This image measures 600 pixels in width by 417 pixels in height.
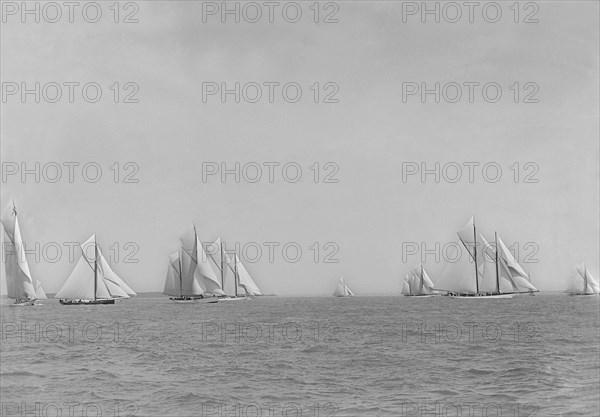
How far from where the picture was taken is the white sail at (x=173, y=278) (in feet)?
409

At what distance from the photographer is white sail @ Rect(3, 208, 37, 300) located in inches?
3479

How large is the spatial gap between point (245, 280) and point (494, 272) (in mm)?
54964

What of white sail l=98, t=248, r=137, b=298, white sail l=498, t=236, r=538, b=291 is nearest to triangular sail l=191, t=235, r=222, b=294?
white sail l=98, t=248, r=137, b=298

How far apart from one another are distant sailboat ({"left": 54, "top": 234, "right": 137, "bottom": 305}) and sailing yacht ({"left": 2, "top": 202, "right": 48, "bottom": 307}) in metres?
10.3

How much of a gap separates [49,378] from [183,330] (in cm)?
2753

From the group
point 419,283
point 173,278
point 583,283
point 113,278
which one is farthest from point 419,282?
point 113,278

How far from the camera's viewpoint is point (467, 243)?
384ft

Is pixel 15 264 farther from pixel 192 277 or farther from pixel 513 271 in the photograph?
pixel 513 271

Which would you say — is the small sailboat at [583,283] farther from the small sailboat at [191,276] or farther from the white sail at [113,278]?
the white sail at [113,278]

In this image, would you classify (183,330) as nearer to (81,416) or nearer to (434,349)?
(434,349)

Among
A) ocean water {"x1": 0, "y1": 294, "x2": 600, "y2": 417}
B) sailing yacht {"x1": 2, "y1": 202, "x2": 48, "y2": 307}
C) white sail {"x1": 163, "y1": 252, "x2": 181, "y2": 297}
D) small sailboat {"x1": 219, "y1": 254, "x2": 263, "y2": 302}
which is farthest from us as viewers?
small sailboat {"x1": 219, "y1": 254, "x2": 263, "y2": 302}

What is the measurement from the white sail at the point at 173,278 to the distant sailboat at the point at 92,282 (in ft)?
40.7

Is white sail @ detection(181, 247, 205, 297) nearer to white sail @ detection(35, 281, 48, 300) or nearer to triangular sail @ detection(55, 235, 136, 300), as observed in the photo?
triangular sail @ detection(55, 235, 136, 300)

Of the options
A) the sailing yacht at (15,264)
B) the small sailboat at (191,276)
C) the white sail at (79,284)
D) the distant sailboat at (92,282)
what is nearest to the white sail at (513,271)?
the small sailboat at (191,276)
